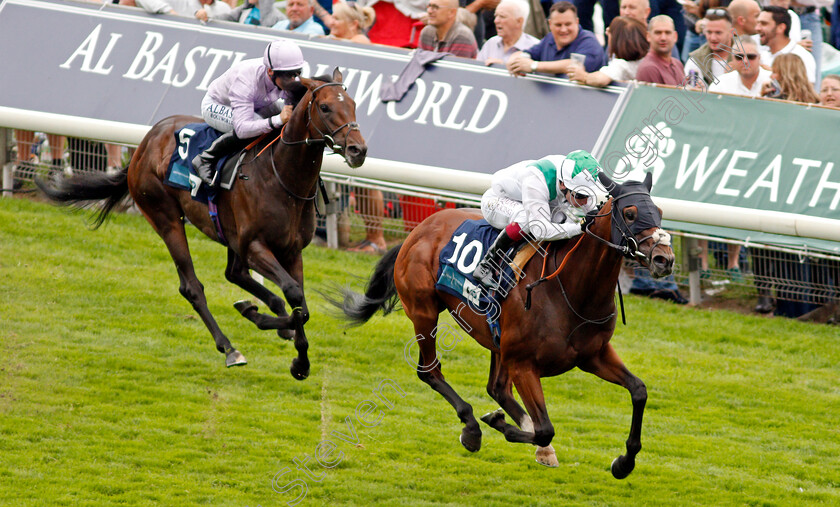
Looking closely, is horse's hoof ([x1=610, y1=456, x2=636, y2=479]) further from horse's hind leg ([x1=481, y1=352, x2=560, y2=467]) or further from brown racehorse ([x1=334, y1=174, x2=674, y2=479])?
horse's hind leg ([x1=481, y1=352, x2=560, y2=467])

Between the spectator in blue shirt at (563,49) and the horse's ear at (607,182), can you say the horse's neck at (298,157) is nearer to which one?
the horse's ear at (607,182)

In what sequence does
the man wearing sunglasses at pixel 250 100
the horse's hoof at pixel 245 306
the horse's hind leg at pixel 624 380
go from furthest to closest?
1. the horse's hoof at pixel 245 306
2. the man wearing sunglasses at pixel 250 100
3. the horse's hind leg at pixel 624 380

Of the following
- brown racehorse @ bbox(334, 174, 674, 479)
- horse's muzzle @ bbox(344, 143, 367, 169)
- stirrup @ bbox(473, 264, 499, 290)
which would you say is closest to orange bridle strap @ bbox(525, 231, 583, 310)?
brown racehorse @ bbox(334, 174, 674, 479)

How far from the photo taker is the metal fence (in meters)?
10.3

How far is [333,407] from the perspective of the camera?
8.83 meters

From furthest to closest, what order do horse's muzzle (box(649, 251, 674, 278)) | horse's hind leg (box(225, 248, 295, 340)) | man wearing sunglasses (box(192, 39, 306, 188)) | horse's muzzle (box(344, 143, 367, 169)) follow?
horse's hind leg (box(225, 248, 295, 340)), man wearing sunglasses (box(192, 39, 306, 188)), horse's muzzle (box(344, 143, 367, 169)), horse's muzzle (box(649, 251, 674, 278))

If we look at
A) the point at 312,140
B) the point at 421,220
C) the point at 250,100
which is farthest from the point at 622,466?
the point at 421,220

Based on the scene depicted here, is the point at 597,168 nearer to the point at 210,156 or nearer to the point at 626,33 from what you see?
the point at 210,156

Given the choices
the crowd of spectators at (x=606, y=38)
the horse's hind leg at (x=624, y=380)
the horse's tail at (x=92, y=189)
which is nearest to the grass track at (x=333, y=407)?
the horse's hind leg at (x=624, y=380)

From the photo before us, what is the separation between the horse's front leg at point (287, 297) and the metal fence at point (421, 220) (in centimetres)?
319

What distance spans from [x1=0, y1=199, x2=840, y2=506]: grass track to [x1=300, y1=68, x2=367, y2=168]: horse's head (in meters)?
2.10

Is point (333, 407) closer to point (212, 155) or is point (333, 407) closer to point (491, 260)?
point (212, 155)

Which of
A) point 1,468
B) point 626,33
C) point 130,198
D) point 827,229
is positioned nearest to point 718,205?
point 827,229

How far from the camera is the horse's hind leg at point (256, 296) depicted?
8102mm
